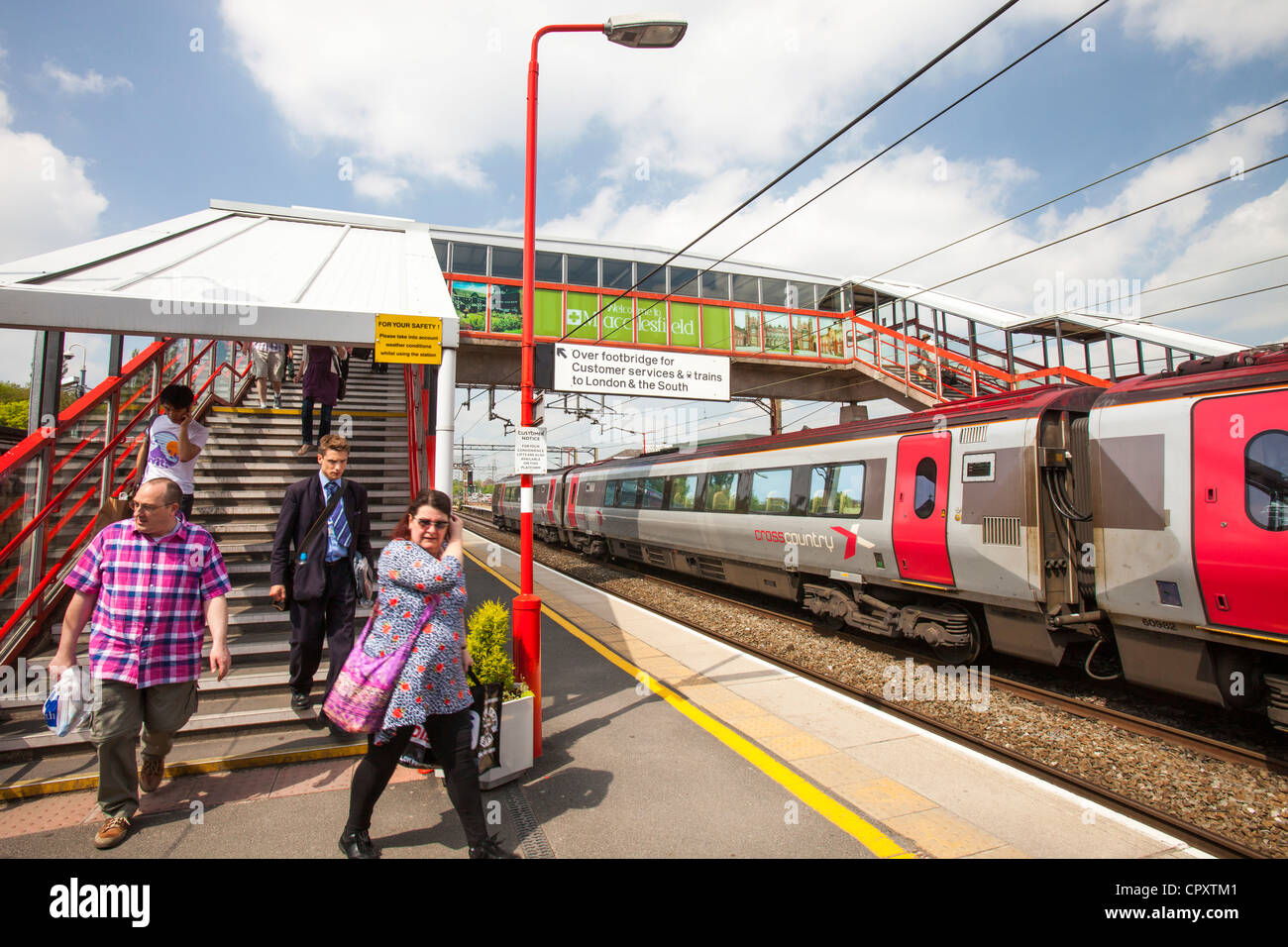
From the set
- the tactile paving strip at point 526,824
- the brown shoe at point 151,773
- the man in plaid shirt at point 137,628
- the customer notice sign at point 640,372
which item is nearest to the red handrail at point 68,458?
the brown shoe at point 151,773

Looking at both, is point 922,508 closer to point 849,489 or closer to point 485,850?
point 849,489

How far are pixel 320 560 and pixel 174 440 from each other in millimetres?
1887

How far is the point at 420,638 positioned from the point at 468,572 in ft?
39.4

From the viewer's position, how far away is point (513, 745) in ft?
13.9

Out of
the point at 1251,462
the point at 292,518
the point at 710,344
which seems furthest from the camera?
the point at 710,344

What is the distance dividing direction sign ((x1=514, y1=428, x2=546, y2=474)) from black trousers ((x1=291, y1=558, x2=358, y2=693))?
145 cm

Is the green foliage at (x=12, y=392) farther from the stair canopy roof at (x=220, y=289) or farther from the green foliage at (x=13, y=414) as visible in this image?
the stair canopy roof at (x=220, y=289)

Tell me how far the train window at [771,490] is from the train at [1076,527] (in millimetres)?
43

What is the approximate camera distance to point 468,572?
14.5 m

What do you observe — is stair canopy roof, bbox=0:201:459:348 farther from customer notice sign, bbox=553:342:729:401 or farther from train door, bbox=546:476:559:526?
train door, bbox=546:476:559:526

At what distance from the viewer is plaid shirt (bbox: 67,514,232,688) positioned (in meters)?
3.28

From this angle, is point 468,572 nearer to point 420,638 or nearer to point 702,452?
point 702,452

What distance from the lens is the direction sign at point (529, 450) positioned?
5.09 m
